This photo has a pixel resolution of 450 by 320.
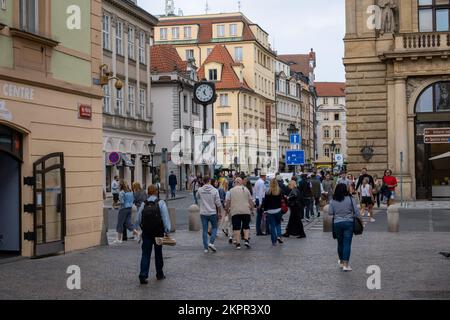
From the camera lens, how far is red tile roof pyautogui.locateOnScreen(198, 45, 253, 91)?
90.9m

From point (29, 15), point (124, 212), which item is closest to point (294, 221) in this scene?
point (124, 212)

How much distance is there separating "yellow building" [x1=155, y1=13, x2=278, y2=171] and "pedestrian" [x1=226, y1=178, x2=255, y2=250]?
71.0 meters

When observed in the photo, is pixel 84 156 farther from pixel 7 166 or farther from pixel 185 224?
pixel 185 224

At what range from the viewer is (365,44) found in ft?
131

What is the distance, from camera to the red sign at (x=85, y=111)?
1938 cm

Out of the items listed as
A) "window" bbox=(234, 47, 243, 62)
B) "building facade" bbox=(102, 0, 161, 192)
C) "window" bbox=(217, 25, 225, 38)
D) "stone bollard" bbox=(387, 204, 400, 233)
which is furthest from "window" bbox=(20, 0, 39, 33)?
"window" bbox=(217, 25, 225, 38)

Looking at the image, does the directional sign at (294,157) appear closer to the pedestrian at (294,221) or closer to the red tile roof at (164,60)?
the pedestrian at (294,221)

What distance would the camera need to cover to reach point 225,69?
91.9 metres

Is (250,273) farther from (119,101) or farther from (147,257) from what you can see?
(119,101)

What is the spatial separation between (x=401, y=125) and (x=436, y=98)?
7.53 ft

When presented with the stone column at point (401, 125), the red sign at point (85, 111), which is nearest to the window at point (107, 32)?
the stone column at point (401, 125)

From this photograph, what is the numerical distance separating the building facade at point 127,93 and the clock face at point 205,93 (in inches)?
947
